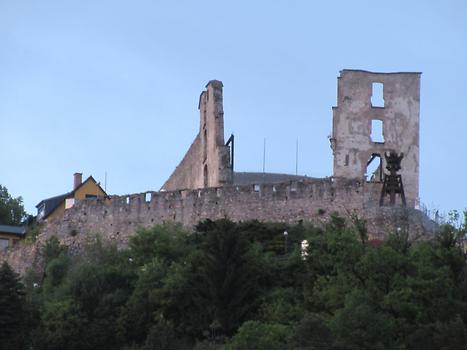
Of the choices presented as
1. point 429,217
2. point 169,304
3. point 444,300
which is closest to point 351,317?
point 444,300

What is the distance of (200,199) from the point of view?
67625mm

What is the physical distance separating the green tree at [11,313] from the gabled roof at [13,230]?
1580 cm

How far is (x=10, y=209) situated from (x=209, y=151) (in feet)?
64.0

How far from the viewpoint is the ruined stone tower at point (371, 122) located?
67.7 meters

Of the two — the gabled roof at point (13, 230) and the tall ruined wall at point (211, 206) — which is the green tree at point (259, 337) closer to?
the tall ruined wall at point (211, 206)

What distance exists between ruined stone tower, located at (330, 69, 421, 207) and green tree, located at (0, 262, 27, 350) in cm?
1260

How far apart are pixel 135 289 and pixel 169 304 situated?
7.68ft

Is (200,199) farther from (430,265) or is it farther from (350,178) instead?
(430,265)

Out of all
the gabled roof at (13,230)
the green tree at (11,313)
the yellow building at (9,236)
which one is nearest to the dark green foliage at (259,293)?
the green tree at (11,313)

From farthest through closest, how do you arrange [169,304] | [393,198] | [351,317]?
[393,198], [169,304], [351,317]

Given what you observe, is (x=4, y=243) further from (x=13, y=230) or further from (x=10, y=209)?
A: (x=10, y=209)

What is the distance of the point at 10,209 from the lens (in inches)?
3465

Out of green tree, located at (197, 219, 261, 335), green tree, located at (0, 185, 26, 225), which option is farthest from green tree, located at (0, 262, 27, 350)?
Result: green tree, located at (0, 185, 26, 225)

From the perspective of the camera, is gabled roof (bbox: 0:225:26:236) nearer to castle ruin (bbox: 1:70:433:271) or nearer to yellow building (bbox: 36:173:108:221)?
yellow building (bbox: 36:173:108:221)
